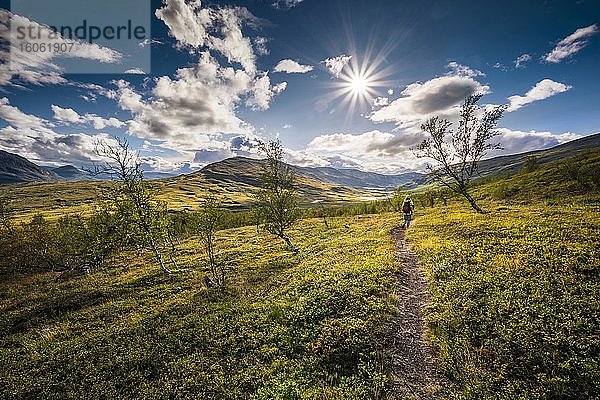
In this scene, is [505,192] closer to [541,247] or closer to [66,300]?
[541,247]

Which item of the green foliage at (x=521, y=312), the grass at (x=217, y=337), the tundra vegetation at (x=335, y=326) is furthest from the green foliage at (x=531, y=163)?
the grass at (x=217, y=337)

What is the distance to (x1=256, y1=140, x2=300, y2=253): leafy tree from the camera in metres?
42.0

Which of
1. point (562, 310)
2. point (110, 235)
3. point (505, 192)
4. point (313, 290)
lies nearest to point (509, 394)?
point (562, 310)

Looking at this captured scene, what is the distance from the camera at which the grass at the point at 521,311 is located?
369 inches

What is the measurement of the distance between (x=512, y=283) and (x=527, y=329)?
16.1 ft

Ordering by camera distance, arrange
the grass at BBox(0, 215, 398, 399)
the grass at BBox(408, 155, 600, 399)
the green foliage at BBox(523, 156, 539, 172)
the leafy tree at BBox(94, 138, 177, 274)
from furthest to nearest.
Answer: the green foliage at BBox(523, 156, 539, 172)
the leafy tree at BBox(94, 138, 177, 274)
the grass at BBox(0, 215, 398, 399)
the grass at BBox(408, 155, 600, 399)

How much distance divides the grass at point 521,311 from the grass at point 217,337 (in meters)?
3.33

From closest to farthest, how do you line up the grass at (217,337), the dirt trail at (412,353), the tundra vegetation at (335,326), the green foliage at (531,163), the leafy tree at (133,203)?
the dirt trail at (412,353)
the tundra vegetation at (335,326)
the grass at (217,337)
the leafy tree at (133,203)
the green foliage at (531,163)

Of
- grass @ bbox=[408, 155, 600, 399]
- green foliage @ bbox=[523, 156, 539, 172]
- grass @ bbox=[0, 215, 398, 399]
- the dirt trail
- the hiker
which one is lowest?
grass @ bbox=[0, 215, 398, 399]

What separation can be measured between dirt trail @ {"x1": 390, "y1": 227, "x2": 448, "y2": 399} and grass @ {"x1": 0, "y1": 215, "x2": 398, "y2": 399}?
0.67 metres

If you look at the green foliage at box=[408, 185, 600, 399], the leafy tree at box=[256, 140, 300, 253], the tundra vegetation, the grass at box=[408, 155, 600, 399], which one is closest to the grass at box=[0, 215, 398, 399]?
the tundra vegetation

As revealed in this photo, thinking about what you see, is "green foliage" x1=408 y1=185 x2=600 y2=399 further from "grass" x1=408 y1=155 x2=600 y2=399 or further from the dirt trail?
the dirt trail

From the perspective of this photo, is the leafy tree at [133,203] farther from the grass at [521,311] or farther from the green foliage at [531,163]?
the green foliage at [531,163]

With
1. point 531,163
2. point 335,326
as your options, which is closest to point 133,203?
point 335,326
